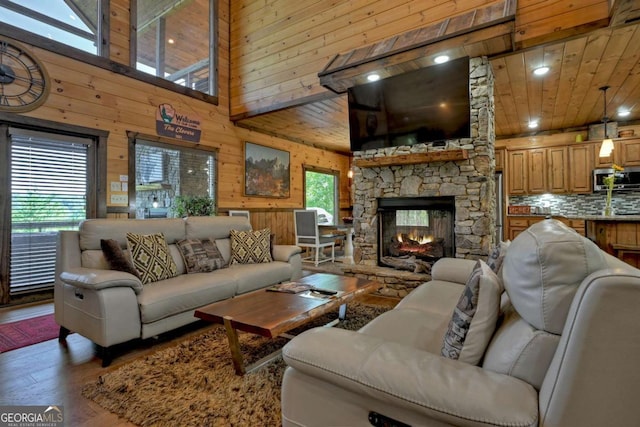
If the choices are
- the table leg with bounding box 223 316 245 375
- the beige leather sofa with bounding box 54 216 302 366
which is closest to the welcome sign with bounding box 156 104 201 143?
the beige leather sofa with bounding box 54 216 302 366

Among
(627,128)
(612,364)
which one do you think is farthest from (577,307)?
(627,128)

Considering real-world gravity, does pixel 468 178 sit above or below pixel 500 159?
below

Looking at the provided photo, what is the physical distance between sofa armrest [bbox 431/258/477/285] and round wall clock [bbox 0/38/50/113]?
4759 millimetres

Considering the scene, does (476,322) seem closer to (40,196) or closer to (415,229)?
(415,229)

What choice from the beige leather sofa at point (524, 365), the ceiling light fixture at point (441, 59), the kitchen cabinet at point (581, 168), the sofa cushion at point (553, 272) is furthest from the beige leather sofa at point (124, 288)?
the kitchen cabinet at point (581, 168)

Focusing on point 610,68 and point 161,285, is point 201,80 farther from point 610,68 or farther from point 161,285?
point 610,68

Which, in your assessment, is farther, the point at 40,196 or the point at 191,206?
the point at 191,206

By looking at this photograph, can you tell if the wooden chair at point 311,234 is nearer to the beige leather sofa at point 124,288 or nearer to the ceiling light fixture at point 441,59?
the beige leather sofa at point 124,288

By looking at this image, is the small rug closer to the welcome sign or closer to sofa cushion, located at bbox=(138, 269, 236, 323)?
sofa cushion, located at bbox=(138, 269, 236, 323)

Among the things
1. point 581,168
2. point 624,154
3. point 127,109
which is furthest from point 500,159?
point 127,109

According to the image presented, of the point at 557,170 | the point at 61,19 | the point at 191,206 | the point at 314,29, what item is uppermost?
the point at 314,29

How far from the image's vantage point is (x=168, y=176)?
5.10 m

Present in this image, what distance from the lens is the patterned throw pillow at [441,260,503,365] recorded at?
3.49 feet

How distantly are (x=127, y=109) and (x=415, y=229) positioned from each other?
14.4 ft
